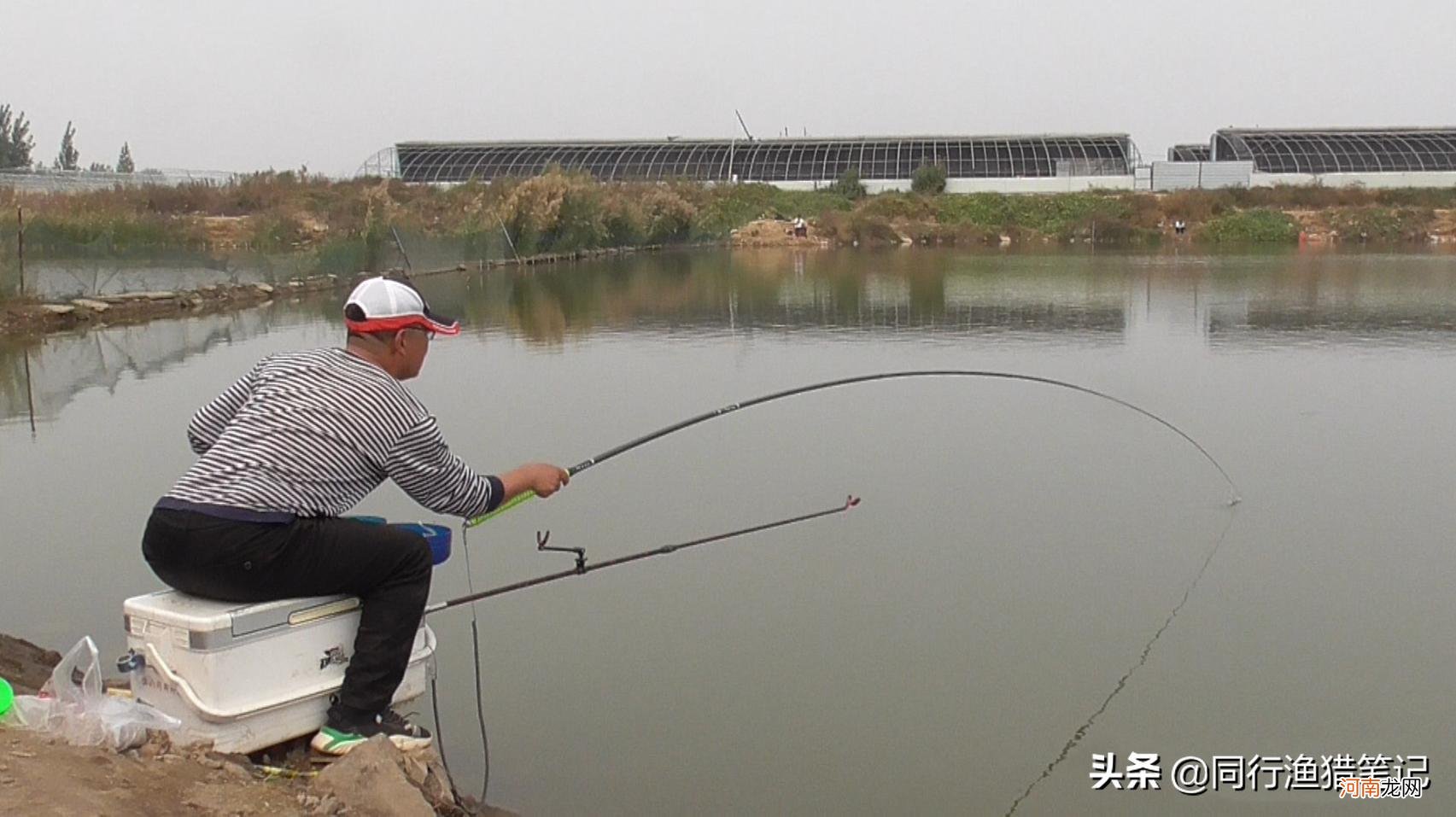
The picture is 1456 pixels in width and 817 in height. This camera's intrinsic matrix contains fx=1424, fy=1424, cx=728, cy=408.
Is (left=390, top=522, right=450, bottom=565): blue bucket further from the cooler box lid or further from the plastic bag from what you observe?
the plastic bag

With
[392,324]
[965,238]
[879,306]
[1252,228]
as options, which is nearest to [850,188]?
[965,238]

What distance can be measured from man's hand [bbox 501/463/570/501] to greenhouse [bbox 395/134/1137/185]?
168 feet

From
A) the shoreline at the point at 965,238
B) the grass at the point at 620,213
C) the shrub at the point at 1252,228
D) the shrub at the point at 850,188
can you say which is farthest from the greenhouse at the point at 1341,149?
the shrub at the point at 850,188

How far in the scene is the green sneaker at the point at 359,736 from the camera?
345 cm

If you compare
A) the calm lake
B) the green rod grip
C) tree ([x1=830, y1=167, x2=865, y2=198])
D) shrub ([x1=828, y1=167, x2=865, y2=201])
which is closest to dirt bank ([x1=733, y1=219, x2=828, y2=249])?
shrub ([x1=828, y1=167, x2=865, y2=201])

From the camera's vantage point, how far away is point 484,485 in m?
3.64

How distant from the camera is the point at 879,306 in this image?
59.6 ft

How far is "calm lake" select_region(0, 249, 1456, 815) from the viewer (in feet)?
13.3

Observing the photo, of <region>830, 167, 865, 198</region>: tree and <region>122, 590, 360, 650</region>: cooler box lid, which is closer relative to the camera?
<region>122, 590, 360, 650</region>: cooler box lid

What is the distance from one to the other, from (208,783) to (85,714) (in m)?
0.39

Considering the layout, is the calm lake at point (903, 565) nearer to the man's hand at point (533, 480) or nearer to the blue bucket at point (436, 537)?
the blue bucket at point (436, 537)

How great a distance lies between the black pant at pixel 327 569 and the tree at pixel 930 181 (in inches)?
2006

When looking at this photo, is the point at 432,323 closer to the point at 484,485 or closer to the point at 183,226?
the point at 484,485

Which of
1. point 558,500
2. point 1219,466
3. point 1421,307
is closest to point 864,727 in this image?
point 558,500
